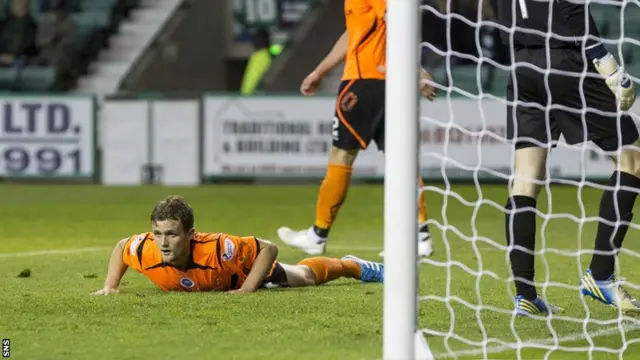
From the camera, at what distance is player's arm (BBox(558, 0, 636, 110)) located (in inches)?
223

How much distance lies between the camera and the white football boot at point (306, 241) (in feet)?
27.6

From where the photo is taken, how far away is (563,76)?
5.84 meters

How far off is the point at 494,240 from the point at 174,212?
411 centimetres

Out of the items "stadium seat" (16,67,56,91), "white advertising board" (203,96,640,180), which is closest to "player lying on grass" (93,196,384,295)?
"white advertising board" (203,96,640,180)

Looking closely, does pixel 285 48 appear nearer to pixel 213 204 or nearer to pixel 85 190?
pixel 85 190

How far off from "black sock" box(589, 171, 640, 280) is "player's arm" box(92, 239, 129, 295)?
2.12 metres

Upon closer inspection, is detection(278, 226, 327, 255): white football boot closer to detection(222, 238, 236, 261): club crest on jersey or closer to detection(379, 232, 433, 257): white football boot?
detection(379, 232, 433, 257): white football boot

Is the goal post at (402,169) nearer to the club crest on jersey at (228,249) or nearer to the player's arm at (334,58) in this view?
the club crest on jersey at (228,249)

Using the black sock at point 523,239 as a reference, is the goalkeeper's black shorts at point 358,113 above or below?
above

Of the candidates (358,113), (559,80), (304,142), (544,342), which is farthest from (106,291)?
(304,142)

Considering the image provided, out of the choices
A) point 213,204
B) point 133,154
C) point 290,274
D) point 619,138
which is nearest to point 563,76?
point 619,138

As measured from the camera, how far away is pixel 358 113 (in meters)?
8.40

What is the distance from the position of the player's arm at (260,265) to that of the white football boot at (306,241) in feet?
6.92

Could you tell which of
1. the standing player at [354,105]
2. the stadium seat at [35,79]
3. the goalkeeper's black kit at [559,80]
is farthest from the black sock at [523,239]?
the stadium seat at [35,79]
